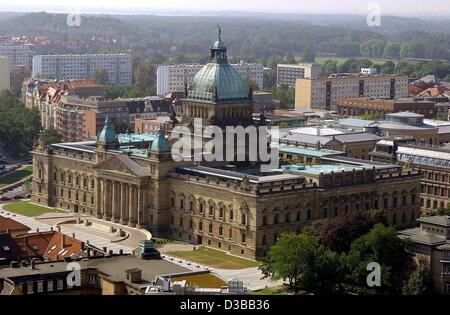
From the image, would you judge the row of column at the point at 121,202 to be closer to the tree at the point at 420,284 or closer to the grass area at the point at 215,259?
the grass area at the point at 215,259

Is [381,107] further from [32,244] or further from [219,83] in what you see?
[32,244]

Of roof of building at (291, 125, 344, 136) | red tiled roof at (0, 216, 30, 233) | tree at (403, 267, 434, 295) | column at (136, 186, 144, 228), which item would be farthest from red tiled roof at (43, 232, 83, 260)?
roof of building at (291, 125, 344, 136)

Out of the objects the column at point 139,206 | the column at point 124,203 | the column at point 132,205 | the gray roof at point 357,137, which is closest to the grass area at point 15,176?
the column at point 124,203

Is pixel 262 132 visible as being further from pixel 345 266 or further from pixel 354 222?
pixel 345 266

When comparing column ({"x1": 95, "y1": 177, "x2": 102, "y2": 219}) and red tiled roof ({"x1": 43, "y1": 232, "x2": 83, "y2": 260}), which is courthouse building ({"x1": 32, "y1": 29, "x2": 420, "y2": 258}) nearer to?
column ({"x1": 95, "y1": 177, "x2": 102, "y2": 219})

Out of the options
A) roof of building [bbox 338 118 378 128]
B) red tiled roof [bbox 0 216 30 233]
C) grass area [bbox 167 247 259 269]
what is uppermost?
roof of building [bbox 338 118 378 128]
